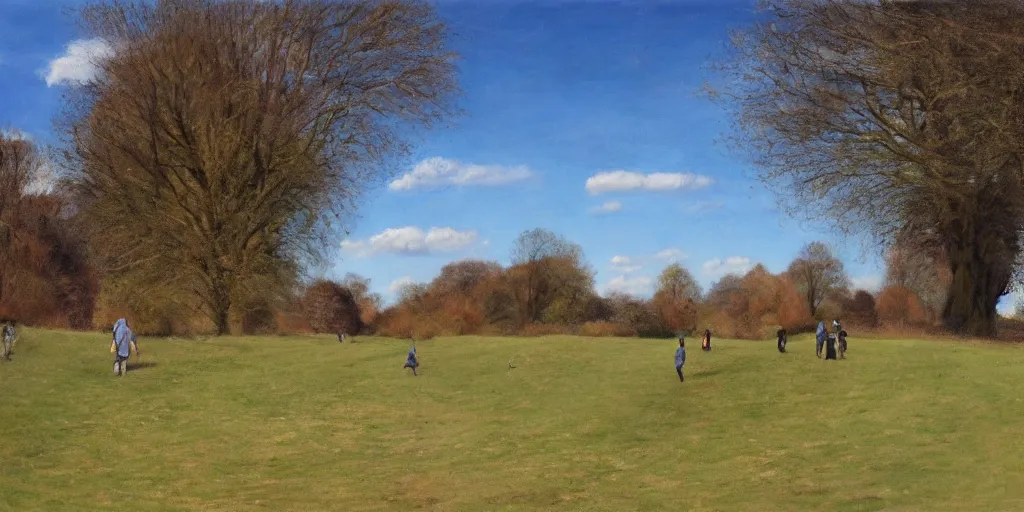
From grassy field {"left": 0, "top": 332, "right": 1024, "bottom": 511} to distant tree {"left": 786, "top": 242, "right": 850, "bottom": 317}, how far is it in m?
36.6

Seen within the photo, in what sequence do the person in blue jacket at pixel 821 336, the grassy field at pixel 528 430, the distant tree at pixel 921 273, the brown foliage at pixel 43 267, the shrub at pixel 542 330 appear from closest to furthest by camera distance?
the grassy field at pixel 528 430
the person in blue jacket at pixel 821 336
the shrub at pixel 542 330
the distant tree at pixel 921 273
the brown foliage at pixel 43 267

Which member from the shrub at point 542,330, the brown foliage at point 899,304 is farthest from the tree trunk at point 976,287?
the shrub at point 542,330

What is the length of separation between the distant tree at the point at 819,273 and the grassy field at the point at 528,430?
36.6 m

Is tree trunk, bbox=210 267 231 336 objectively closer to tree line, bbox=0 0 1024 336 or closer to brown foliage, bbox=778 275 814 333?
tree line, bbox=0 0 1024 336

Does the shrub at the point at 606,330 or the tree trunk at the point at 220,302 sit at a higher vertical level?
the tree trunk at the point at 220,302

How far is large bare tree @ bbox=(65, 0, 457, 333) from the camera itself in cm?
3756

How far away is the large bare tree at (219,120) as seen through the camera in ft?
123

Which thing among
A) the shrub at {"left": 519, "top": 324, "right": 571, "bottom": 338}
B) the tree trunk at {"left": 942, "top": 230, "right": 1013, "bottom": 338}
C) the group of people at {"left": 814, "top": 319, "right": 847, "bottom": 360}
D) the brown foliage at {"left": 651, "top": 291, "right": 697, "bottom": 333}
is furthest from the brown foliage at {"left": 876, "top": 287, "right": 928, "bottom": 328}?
the group of people at {"left": 814, "top": 319, "right": 847, "bottom": 360}

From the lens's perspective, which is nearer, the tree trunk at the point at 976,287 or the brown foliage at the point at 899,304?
the tree trunk at the point at 976,287

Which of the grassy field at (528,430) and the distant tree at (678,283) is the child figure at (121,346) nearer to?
the grassy field at (528,430)

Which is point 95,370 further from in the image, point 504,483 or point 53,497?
point 504,483

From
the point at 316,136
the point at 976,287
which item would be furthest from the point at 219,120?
the point at 976,287

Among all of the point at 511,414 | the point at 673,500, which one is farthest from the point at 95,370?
the point at 673,500

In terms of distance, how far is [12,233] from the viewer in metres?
52.3
